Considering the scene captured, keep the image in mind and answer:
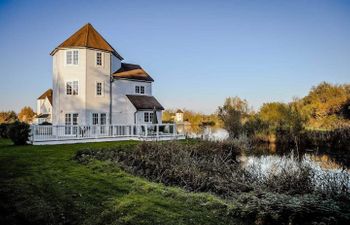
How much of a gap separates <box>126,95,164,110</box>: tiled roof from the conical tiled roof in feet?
16.7

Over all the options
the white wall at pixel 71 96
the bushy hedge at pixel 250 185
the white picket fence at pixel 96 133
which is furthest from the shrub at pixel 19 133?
the bushy hedge at pixel 250 185

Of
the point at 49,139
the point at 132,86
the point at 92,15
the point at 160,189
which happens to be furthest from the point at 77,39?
the point at 160,189

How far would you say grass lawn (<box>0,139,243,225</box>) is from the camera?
4.93 m

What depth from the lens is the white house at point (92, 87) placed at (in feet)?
77.7

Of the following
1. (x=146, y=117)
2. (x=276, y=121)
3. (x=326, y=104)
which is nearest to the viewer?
(x=146, y=117)

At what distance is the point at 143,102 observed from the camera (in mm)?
26094

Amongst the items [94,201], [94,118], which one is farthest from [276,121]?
[94,201]

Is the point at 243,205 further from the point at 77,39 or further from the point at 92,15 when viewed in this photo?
the point at 92,15

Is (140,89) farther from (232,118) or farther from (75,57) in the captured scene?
(232,118)

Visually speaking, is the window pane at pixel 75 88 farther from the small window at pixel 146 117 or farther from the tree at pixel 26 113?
the tree at pixel 26 113

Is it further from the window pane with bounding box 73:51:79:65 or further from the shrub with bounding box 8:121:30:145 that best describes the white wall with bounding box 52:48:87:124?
the shrub with bounding box 8:121:30:145

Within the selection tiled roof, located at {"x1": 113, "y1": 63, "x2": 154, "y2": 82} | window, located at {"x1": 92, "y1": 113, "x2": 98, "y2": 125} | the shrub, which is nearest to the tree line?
tiled roof, located at {"x1": 113, "y1": 63, "x2": 154, "y2": 82}

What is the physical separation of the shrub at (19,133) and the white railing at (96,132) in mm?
442

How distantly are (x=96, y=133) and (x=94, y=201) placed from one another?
15.1 meters
